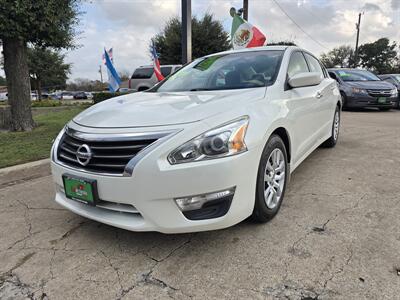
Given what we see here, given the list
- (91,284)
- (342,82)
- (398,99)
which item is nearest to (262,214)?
(91,284)

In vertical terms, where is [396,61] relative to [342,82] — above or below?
above

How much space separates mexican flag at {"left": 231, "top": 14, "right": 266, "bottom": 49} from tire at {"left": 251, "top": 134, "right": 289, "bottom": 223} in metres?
9.02

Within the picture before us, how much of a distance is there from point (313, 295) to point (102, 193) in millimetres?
1475

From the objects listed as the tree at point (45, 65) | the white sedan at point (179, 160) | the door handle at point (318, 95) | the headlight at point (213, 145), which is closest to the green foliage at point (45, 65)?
the tree at point (45, 65)

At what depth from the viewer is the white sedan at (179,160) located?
2.08 meters

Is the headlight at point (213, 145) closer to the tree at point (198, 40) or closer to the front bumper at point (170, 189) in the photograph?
the front bumper at point (170, 189)

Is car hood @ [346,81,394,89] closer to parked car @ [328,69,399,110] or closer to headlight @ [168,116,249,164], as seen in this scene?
parked car @ [328,69,399,110]

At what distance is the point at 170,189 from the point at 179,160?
195mm

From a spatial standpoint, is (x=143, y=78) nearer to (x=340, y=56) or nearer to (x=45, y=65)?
(x=45, y=65)

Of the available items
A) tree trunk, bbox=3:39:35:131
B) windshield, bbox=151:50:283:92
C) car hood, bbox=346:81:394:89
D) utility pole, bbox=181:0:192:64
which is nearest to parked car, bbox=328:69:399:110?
car hood, bbox=346:81:394:89

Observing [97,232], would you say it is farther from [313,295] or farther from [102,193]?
[313,295]

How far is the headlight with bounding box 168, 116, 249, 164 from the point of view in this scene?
208cm

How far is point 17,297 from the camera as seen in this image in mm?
1965

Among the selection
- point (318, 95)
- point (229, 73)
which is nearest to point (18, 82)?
point (229, 73)
